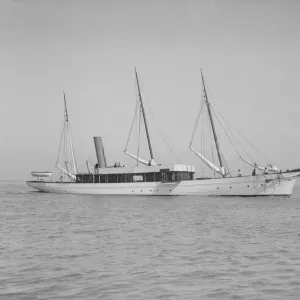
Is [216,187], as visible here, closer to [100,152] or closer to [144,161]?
[144,161]

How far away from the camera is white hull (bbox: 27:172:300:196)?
5875 cm

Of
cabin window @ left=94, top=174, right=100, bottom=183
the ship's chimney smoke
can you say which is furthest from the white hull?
the ship's chimney smoke

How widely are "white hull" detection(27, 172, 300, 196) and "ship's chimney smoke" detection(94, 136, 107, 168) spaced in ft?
13.9

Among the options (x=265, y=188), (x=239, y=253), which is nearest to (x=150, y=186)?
→ (x=265, y=188)

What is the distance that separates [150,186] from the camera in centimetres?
6488

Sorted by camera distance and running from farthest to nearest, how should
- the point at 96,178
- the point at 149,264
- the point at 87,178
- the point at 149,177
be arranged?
the point at 87,178
the point at 96,178
the point at 149,177
the point at 149,264

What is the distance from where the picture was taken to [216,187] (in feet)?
200

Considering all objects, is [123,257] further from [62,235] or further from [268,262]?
[62,235]

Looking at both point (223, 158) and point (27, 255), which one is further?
point (223, 158)

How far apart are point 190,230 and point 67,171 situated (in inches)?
2363

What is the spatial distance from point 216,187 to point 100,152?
23173 millimetres

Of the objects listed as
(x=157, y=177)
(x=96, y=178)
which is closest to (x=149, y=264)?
(x=157, y=177)

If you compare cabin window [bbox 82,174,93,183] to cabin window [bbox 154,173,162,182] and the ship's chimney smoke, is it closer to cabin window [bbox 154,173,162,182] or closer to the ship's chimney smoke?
the ship's chimney smoke

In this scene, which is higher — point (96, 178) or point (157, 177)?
point (157, 177)
